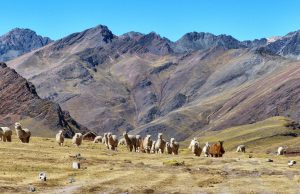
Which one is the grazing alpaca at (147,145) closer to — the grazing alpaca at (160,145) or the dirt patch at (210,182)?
the grazing alpaca at (160,145)

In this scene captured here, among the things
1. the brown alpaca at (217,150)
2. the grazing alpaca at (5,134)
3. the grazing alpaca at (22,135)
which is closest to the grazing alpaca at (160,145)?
the brown alpaca at (217,150)

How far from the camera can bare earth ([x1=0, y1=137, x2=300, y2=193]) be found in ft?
127

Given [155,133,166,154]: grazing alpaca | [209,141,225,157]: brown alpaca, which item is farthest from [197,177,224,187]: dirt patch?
[155,133,166,154]: grazing alpaca

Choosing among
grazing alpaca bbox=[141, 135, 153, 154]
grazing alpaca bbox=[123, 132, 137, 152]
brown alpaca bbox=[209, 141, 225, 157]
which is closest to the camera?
brown alpaca bbox=[209, 141, 225, 157]

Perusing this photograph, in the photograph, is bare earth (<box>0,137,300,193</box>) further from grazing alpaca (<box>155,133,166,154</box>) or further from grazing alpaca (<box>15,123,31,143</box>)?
grazing alpaca (<box>155,133,166,154</box>)

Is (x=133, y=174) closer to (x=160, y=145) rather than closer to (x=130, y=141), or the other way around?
(x=160, y=145)

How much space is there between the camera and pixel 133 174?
45406 mm

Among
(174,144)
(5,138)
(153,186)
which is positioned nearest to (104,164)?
(153,186)

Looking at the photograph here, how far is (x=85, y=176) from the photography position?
43.1 metres

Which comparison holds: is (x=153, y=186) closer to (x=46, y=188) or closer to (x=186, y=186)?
(x=186, y=186)

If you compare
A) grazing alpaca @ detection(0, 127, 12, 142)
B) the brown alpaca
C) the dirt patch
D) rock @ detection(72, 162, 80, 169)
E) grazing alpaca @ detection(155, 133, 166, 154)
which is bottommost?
the dirt patch

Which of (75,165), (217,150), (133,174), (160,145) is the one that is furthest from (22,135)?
(133,174)

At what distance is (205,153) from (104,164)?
25.8m

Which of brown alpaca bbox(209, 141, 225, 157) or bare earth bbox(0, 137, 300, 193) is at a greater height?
brown alpaca bbox(209, 141, 225, 157)
